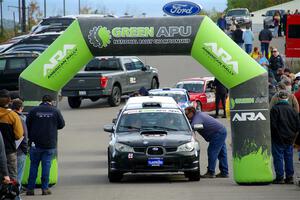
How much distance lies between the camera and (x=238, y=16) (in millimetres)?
69500

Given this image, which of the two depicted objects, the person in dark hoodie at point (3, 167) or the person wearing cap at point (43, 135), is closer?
the person in dark hoodie at point (3, 167)

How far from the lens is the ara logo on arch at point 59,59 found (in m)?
19.1

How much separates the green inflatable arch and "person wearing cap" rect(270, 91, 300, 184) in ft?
0.52

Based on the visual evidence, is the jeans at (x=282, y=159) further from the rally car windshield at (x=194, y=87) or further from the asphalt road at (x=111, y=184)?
the rally car windshield at (x=194, y=87)

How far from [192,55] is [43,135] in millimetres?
3374

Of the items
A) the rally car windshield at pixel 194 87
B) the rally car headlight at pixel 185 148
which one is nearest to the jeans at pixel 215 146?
the rally car headlight at pixel 185 148

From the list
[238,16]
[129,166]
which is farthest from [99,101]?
[238,16]

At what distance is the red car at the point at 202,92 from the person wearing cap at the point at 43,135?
17.3 meters

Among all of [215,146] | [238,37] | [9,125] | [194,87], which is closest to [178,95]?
[194,87]

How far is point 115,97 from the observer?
3753 centimetres

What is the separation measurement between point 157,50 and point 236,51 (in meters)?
1.51

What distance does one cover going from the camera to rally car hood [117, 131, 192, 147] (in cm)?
1936

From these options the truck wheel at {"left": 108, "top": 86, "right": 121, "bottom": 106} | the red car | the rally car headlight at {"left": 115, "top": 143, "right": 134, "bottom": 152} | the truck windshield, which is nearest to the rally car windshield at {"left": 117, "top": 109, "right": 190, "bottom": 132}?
the rally car headlight at {"left": 115, "top": 143, "right": 134, "bottom": 152}

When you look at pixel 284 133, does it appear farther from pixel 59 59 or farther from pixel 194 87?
pixel 194 87
